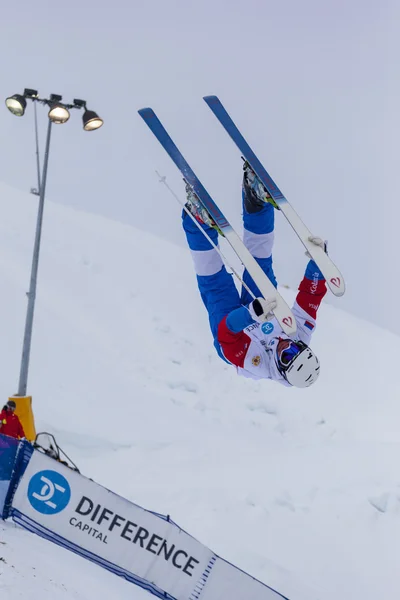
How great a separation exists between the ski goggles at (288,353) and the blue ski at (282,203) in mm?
653

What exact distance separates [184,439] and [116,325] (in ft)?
17.6

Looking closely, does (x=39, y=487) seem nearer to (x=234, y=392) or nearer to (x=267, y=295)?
(x=267, y=295)

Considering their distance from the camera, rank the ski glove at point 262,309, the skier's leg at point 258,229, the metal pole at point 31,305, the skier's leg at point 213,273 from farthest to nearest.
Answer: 1. the metal pole at point 31,305
2. the skier's leg at point 258,229
3. the skier's leg at point 213,273
4. the ski glove at point 262,309

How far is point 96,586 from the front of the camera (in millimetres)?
5621

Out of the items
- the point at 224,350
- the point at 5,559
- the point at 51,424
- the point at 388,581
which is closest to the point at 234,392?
the point at 51,424

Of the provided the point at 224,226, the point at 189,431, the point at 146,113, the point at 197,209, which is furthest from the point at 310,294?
the point at 189,431

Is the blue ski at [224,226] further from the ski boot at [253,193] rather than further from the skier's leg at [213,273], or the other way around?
the ski boot at [253,193]

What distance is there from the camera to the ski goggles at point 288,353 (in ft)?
19.4

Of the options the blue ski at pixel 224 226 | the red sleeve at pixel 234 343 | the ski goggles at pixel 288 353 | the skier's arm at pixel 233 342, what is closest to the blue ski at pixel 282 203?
the blue ski at pixel 224 226

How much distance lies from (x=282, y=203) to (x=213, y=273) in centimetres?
105

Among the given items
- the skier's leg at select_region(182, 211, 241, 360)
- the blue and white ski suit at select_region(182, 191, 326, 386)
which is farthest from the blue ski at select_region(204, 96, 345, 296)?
the skier's leg at select_region(182, 211, 241, 360)

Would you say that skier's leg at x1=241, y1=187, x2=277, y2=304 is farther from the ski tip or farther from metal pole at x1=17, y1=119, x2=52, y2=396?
metal pole at x1=17, y1=119, x2=52, y2=396

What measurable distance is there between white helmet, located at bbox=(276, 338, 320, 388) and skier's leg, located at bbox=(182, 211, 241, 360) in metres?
0.89

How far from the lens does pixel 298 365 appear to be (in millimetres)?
5840
